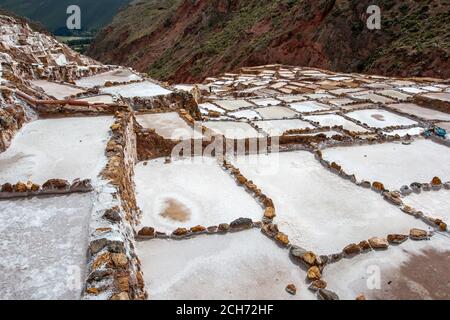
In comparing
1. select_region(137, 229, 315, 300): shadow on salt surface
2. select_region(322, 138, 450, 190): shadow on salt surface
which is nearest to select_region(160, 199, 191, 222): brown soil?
select_region(137, 229, 315, 300): shadow on salt surface

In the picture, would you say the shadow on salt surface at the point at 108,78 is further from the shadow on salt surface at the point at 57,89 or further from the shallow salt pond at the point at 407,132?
the shallow salt pond at the point at 407,132

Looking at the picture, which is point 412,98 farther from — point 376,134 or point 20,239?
point 20,239

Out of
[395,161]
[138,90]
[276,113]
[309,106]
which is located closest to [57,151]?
[138,90]

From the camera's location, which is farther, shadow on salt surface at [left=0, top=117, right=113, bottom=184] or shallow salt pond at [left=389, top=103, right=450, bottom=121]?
shallow salt pond at [left=389, top=103, right=450, bottom=121]

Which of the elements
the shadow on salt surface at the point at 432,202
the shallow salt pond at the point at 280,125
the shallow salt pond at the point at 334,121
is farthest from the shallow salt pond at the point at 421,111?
the shadow on salt surface at the point at 432,202

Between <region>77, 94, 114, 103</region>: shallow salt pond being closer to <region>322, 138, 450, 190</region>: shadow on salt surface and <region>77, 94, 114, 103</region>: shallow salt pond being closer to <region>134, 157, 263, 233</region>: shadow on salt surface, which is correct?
<region>134, 157, 263, 233</region>: shadow on salt surface

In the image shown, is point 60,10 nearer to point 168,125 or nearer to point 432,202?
point 168,125
